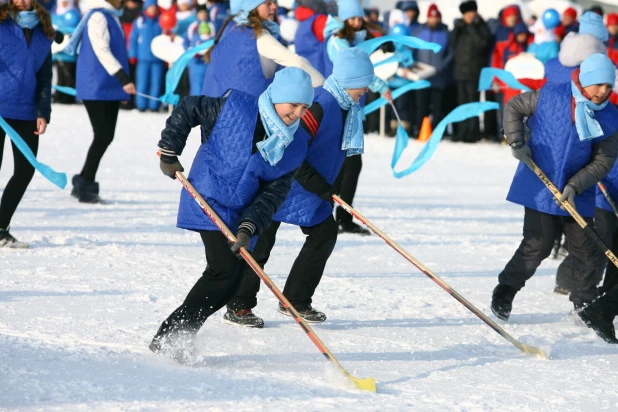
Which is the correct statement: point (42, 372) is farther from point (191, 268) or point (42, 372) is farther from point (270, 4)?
point (270, 4)

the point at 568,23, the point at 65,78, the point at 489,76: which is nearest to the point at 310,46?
the point at 489,76

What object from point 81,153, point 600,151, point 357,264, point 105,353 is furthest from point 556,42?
point 105,353

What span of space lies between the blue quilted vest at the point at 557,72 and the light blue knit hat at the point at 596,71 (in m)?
1.46

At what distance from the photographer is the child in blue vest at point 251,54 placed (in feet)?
21.7

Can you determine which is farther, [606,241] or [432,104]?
[432,104]

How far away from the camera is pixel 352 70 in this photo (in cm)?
573

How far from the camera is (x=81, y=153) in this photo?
12.4m

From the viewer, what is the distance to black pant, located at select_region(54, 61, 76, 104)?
18531 millimetres

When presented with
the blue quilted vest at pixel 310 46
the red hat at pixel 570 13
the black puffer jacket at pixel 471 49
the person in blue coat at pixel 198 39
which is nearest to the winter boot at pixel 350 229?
the blue quilted vest at pixel 310 46

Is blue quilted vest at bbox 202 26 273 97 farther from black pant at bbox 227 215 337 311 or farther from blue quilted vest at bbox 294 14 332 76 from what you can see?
blue quilted vest at bbox 294 14 332 76

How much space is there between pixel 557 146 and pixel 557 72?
1745mm

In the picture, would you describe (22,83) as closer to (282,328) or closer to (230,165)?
(282,328)

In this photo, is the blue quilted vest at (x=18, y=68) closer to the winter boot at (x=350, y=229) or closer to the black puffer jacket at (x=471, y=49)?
the winter boot at (x=350, y=229)

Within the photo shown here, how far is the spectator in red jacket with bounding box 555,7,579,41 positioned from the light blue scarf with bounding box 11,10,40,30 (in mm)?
8938
